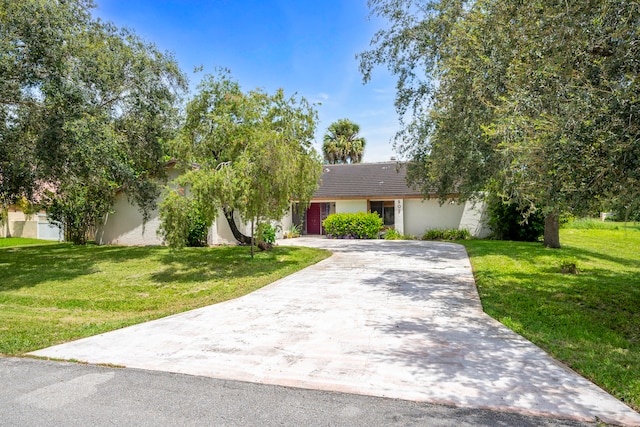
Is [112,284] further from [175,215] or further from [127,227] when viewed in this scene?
[127,227]

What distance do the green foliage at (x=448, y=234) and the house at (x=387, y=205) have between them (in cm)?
60

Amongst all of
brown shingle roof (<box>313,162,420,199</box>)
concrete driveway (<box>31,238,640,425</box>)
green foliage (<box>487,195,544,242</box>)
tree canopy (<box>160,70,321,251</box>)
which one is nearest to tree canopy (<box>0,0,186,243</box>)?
tree canopy (<box>160,70,321,251</box>)

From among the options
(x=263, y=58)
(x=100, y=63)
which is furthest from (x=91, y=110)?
(x=263, y=58)

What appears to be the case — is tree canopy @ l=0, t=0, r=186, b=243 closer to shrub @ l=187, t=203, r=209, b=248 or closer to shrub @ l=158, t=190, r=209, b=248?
shrub @ l=187, t=203, r=209, b=248

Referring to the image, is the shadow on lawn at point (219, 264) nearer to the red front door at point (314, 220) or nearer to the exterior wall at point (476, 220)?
the red front door at point (314, 220)

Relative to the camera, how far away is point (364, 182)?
2417 cm

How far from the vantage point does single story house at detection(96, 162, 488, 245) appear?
18719 millimetres

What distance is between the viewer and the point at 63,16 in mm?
10227

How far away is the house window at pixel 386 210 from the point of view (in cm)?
2331

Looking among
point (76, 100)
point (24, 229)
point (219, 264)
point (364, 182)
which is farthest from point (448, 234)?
point (24, 229)

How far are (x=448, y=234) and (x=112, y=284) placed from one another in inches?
637

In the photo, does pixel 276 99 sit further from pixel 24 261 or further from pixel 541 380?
pixel 24 261

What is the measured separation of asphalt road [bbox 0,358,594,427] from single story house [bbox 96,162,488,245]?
44.9 ft

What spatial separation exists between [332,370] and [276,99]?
925 centimetres
